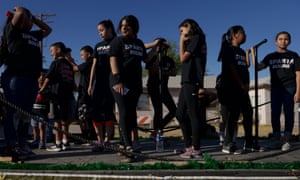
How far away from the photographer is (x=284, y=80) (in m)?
5.32

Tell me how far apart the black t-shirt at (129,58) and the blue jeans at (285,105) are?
241 centimetres

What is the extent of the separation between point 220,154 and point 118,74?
1.79 meters

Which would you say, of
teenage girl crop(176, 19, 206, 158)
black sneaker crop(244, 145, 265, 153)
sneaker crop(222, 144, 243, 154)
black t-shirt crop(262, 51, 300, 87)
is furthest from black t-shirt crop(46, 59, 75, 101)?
black t-shirt crop(262, 51, 300, 87)

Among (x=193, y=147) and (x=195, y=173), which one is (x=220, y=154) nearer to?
(x=193, y=147)

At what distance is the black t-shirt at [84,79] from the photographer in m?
5.95

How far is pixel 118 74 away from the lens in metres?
4.27

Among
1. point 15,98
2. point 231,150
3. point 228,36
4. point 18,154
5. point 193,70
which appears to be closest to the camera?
point 18,154

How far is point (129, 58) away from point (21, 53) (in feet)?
4.62

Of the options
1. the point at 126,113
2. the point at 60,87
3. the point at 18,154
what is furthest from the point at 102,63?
the point at 18,154

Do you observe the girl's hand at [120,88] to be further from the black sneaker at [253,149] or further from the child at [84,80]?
the black sneaker at [253,149]

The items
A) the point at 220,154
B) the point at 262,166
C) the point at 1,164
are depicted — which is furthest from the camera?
the point at 220,154

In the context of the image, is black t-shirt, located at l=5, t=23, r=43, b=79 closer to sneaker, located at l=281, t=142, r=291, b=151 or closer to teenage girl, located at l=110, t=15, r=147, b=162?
teenage girl, located at l=110, t=15, r=147, b=162

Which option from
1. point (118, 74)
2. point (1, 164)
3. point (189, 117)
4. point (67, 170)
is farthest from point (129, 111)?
point (1, 164)

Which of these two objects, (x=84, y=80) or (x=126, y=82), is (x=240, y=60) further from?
(x=84, y=80)
